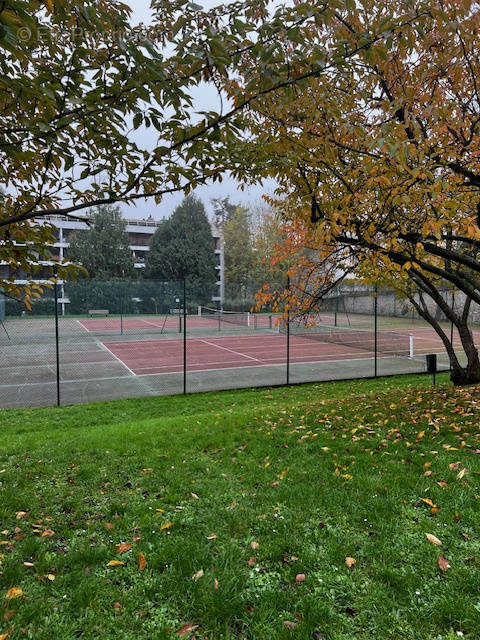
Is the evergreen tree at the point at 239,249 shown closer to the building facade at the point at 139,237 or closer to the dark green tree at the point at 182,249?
the building facade at the point at 139,237

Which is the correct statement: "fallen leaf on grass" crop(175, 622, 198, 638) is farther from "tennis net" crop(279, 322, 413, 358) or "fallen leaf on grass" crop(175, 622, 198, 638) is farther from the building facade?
the building facade

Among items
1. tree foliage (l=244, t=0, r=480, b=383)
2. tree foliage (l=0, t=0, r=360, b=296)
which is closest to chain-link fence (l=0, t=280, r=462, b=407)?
tree foliage (l=244, t=0, r=480, b=383)

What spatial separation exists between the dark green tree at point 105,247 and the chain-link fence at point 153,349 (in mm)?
21407

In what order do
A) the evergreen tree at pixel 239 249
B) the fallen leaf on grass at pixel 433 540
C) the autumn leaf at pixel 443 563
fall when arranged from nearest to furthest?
the autumn leaf at pixel 443 563 < the fallen leaf on grass at pixel 433 540 < the evergreen tree at pixel 239 249

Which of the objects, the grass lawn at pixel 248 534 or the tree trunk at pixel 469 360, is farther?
the tree trunk at pixel 469 360

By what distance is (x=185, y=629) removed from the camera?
6.97 feet

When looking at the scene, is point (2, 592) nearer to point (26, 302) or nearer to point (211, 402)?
point (26, 302)

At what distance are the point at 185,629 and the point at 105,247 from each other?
157 feet

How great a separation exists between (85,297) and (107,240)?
30.6m

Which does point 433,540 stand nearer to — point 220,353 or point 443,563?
point 443,563

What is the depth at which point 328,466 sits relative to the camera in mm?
4184

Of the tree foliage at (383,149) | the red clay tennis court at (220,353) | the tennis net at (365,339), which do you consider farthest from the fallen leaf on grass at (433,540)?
the tennis net at (365,339)

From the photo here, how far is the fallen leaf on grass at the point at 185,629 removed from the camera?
209cm

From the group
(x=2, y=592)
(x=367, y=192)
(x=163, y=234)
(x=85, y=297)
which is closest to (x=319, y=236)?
(x=367, y=192)
